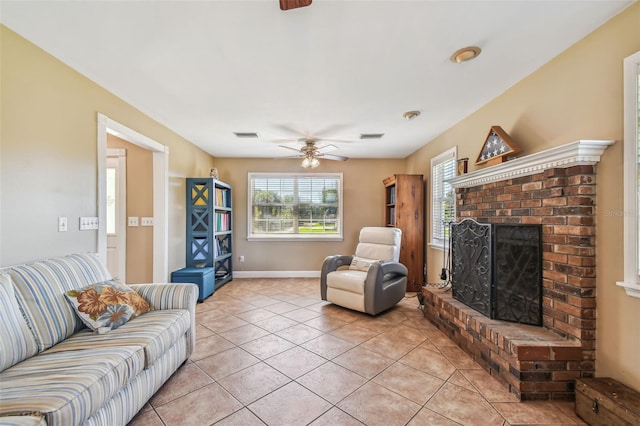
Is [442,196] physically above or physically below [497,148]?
below

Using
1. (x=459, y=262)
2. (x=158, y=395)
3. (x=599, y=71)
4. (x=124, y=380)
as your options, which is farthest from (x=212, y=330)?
(x=599, y=71)

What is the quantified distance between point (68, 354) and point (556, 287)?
3.07 meters

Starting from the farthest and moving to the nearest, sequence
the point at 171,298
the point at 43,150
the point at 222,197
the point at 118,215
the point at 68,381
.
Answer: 1. the point at 222,197
2. the point at 118,215
3. the point at 171,298
4. the point at 43,150
5. the point at 68,381

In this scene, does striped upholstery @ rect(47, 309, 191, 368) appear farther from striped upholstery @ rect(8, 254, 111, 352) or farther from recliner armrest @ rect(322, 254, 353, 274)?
recliner armrest @ rect(322, 254, 353, 274)

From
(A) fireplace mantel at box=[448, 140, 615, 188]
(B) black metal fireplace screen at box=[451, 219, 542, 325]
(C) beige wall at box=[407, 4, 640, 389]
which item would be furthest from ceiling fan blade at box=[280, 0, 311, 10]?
(B) black metal fireplace screen at box=[451, 219, 542, 325]

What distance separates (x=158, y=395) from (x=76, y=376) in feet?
2.36

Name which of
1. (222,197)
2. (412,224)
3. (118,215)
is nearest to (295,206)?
(222,197)

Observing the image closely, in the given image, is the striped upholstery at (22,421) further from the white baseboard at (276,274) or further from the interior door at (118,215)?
the white baseboard at (276,274)

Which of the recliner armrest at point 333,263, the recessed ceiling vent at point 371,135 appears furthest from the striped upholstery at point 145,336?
the recessed ceiling vent at point 371,135

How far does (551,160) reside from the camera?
178 centimetres

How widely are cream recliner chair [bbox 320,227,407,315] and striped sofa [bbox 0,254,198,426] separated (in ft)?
6.17

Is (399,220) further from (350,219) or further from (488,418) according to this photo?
(488,418)

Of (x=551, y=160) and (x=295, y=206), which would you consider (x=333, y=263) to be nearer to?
(x=295, y=206)

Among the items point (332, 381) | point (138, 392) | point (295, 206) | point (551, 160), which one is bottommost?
point (332, 381)
